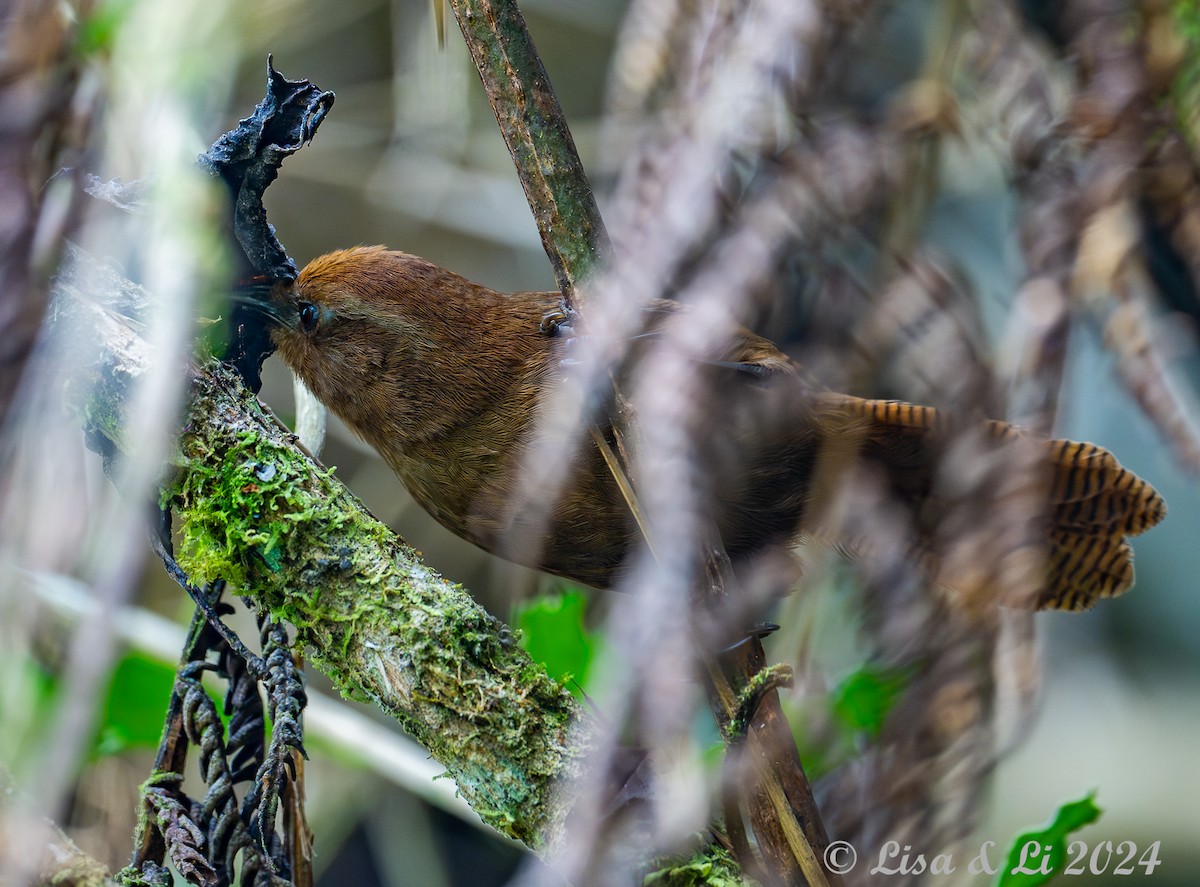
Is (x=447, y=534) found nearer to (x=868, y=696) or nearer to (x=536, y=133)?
(x=868, y=696)

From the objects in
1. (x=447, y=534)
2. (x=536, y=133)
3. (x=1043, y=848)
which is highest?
(x=536, y=133)

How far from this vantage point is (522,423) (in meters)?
2.07

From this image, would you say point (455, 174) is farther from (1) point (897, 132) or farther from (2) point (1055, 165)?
(2) point (1055, 165)

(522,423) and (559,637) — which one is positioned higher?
(522,423)

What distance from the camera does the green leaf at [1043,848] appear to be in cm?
148

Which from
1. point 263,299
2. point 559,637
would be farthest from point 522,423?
point 263,299

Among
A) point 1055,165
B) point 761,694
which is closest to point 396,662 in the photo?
point 761,694

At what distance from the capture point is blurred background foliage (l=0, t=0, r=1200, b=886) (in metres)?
2.12

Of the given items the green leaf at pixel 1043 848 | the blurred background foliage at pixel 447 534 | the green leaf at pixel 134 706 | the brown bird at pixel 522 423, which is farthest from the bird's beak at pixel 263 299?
the green leaf at pixel 1043 848

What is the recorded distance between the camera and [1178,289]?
2426mm

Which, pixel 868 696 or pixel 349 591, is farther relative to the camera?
pixel 868 696

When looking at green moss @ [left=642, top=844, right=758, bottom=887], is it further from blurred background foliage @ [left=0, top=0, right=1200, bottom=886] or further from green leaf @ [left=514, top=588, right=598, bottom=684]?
green leaf @ [left=514, top=588, right=598, bottom=684]

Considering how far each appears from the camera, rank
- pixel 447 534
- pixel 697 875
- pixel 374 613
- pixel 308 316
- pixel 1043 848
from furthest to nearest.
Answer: pixel 447 534, pixel 308 316, pixel 1043 848, pixel 374 613, pixel 697 875

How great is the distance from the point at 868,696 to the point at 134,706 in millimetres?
1657
